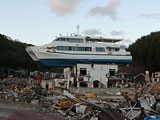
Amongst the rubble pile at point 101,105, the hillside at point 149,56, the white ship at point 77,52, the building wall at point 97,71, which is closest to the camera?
the rubble pile at point 101,105

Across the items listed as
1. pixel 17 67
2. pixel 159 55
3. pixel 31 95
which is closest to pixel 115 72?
pixel 31 95

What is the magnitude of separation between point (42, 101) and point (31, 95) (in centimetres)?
190

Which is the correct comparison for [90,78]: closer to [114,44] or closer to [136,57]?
[114,44]

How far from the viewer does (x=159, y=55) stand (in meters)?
54.4

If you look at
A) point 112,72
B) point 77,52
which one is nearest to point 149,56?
point 112,72

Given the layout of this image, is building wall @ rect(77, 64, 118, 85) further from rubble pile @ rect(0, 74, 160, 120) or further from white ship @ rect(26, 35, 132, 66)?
rubble pile @ rect(0, 74, 160, 120)

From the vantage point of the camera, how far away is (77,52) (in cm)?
3059

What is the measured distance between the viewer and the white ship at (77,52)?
29547mm

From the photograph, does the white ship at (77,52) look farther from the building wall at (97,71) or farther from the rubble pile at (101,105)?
the rubble pile at (101,105)

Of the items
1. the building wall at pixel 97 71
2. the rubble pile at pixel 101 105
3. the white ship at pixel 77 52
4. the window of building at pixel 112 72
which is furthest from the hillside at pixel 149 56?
the rubble pile at pixel 101 105

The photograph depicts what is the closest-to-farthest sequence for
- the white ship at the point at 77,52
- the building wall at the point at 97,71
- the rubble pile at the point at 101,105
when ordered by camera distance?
1. the rubble pile at the point at 101,105
2. the building wall at the point at 97,71
3. the white ship at the point at 77,52

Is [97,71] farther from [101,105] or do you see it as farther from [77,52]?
[101,105]

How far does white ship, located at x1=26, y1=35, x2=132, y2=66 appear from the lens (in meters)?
29.5

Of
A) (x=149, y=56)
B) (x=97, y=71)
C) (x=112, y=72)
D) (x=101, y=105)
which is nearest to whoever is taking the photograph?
(x=101, y=105)
